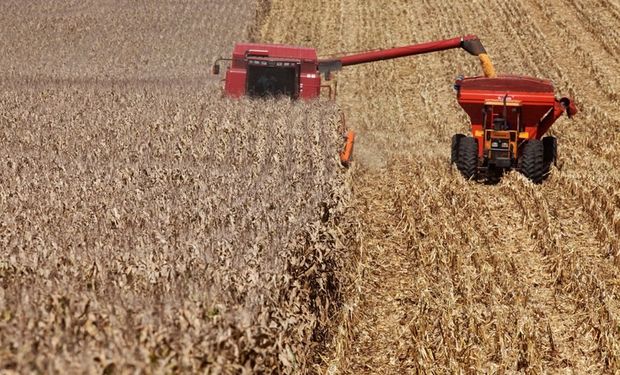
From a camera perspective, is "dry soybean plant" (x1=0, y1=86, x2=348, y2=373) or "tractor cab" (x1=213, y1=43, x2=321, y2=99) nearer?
"dry soybean plant" (x1=0, y1=86, x2=348, y2=373)

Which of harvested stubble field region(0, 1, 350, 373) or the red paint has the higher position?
harvested stubble field region(0, 1, 350, 373)

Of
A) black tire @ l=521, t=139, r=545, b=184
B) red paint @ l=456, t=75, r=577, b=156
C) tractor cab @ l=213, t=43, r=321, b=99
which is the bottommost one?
tractor cab @ l=213, t=43, r=321, b=99

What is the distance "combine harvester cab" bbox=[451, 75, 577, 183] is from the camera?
13.8 m

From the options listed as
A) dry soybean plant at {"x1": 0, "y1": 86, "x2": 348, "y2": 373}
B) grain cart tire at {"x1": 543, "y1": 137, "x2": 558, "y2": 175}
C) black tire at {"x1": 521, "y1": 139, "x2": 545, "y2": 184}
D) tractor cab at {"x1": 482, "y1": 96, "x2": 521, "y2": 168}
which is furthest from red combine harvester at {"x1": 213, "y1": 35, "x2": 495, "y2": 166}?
dry soybean plant at {"x1": 0, "y1": 86, "x2": 348, "y2": 373}

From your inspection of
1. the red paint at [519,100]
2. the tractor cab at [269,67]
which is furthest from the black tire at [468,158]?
the tractor cab at [269,67]

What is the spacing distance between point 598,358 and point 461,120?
615 inches

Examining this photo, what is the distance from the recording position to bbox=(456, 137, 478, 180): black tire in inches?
539

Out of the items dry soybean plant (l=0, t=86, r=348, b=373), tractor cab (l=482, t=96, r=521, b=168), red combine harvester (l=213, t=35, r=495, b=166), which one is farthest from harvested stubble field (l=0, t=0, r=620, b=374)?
red combine harvester (l=213, t=35, r=495, b=166)

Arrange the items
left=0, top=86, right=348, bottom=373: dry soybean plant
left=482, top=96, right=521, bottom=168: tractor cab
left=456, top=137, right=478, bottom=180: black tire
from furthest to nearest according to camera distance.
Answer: left=482, top=96, right=521, bottom=168: tractor cab, left=456, top=137, right=478, bottom=180: black tire, left=0, top=86, right=348, bottom=373: dry soybean plant

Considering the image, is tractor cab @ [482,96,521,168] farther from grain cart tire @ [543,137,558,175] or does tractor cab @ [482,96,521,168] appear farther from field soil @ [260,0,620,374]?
grain cart tire @ [543,137,558,175]

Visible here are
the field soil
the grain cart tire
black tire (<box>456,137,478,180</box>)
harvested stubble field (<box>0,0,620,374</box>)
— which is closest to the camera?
harvested stubble field (<box>0,0,620,374</box>)

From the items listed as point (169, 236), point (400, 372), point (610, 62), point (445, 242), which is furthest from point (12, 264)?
point (610, 62)

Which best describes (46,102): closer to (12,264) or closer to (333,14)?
(12,264)

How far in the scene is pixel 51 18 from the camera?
3450cm
